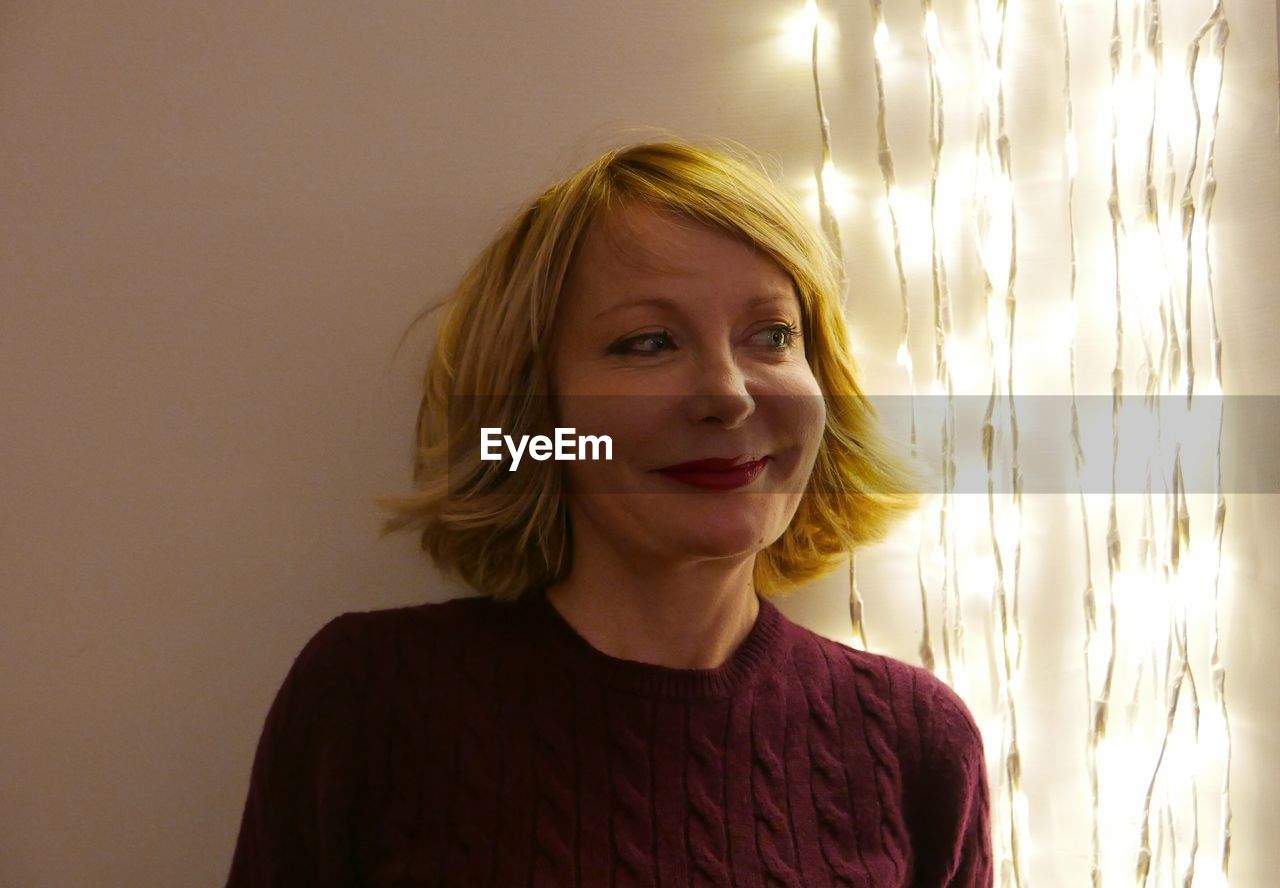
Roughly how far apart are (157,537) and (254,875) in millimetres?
417

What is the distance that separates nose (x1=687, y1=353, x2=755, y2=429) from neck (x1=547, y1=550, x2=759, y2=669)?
16 cm

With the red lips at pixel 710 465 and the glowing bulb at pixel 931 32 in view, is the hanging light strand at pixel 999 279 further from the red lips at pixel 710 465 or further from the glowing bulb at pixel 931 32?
the red lips at pixel 710 465

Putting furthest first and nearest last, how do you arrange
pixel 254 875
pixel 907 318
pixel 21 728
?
pixel 907 318, pixel 21 728, pixel 254 875

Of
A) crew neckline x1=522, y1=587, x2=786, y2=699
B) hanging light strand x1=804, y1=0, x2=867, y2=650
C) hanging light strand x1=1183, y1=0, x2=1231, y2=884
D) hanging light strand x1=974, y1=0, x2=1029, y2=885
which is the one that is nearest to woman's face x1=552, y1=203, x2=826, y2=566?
crew neckline x1=522, y1=587, x2=786, y2=699

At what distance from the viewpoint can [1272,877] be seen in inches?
50.2

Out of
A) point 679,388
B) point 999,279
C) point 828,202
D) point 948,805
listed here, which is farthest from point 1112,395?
point 679,388

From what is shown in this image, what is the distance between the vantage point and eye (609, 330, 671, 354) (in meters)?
0.98

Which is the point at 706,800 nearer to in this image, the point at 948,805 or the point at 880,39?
the point at 948,805

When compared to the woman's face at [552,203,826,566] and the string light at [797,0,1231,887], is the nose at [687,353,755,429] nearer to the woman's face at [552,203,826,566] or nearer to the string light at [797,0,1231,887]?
the woman's face at [552,203,826,566]

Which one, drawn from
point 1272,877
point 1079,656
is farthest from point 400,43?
point 1272,877

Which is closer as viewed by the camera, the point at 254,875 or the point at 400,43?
the point at 254,875

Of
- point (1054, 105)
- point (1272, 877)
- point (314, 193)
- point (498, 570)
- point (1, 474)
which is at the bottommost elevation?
point (1272, 877)

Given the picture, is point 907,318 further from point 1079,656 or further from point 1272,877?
point 1272,877

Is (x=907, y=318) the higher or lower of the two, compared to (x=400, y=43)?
lower
